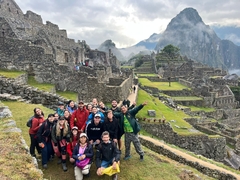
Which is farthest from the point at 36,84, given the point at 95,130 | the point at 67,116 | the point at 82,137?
the point at 82,137

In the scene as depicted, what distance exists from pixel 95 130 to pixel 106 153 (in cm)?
102

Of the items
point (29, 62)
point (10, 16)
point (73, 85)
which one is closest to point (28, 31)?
point (10, 16)

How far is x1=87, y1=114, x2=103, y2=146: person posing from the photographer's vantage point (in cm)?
790

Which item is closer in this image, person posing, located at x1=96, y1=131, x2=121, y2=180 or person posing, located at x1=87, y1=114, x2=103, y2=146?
person posing, located at x1=96, y1=131, x2=121, y2=180

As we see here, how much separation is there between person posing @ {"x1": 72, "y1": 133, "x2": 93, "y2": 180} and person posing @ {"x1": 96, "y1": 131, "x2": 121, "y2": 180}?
0.31 metres

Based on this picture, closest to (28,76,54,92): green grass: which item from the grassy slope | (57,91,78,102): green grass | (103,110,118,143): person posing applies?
(57,91,78,102): green grass

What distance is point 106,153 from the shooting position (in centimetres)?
725

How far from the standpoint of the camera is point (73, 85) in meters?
18.6

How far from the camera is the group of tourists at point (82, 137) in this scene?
7.12 metres

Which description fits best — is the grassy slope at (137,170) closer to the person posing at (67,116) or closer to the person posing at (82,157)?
the person posing at (82,157)

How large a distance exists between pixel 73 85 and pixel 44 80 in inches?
88.6

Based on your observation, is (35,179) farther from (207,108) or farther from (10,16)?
(207,108)

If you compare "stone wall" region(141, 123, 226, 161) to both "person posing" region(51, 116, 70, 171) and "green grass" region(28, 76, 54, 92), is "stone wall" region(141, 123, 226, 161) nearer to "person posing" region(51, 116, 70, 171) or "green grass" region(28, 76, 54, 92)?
"green grass" region(28, 76, 54, 92)

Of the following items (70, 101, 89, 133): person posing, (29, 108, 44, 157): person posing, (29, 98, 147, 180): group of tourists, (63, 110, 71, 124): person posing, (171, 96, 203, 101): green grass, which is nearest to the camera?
(29, 98, 147, 180): group of tourists
